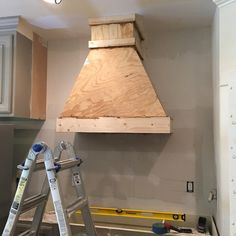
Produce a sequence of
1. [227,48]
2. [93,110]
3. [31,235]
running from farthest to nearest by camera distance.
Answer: [93,110], [31,235], [227,48]

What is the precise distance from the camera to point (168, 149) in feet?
7.88

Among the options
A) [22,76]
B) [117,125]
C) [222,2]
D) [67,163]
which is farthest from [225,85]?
[22,76]

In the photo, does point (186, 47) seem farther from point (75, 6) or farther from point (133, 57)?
point (75, 6)

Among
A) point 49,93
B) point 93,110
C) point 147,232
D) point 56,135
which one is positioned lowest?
point 147,232

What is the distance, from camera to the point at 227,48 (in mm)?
1737

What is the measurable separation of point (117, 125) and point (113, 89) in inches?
11.5

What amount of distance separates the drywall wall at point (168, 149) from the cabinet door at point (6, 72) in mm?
718

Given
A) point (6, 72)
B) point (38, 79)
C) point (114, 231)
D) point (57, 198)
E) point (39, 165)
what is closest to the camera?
point (57, 198)

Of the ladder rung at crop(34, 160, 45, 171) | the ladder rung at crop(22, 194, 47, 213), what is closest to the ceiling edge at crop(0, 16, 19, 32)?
the ladder rung at crop(34, 160, 45, 171)

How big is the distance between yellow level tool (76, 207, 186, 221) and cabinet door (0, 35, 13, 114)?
120 cm

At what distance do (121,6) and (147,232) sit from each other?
1709mm

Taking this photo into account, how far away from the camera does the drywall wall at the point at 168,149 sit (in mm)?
2336

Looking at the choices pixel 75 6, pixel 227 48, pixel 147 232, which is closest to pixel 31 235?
pixel 147 232

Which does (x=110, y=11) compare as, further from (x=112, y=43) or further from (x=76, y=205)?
(x=76, y=205)
